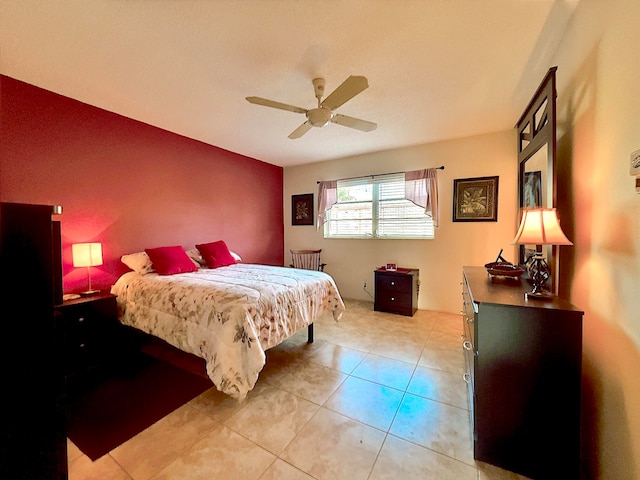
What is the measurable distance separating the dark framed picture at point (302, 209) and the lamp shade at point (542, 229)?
3.73m

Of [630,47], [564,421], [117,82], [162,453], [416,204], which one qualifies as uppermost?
[117,82]

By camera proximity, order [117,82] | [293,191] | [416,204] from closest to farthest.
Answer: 1. [117,82]
2. [416,204]
3. [293,191]

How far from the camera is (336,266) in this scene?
465 cm

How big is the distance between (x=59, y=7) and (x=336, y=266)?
4123 millimetres

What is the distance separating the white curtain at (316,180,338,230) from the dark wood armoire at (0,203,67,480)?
157 inches

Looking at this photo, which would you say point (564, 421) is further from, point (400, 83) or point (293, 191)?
point (293, 191)

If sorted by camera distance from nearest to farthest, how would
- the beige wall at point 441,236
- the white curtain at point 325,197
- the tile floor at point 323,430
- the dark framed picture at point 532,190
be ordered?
the tile floor at point 323,430, the dark framed picture at point 532,190, the beige wall at point 441,236, the white curtain at point 325,197

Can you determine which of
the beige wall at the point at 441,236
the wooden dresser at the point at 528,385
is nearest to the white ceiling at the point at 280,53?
the beige wall at the point at 441,236

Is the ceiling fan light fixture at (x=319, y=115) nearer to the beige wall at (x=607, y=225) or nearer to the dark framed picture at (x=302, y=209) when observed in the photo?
the beige wall at (x=607, y=225)

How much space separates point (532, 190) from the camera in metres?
2.16

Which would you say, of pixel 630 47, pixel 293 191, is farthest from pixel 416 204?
pixel 630 47

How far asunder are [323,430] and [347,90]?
89.2 inches

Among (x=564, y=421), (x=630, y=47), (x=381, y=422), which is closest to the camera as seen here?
(x=630, y=47)

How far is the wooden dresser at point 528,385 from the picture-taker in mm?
1190
